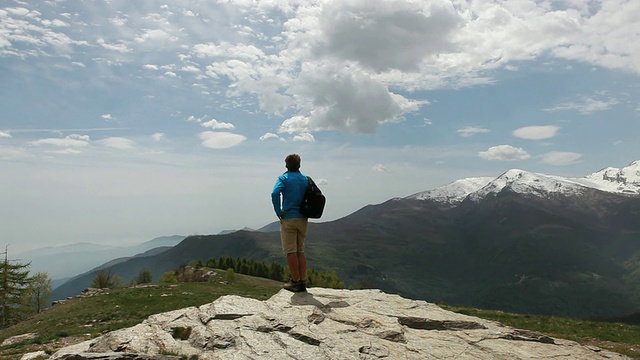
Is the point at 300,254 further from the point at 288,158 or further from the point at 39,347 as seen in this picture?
the point at 39,347

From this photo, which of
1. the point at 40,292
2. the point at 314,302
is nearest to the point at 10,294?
the point at 40,292

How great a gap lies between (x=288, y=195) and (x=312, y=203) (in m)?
0.98

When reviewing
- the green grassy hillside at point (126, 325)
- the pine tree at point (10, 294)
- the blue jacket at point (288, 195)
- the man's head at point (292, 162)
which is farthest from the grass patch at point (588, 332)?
the pine tree at point (10, 294)

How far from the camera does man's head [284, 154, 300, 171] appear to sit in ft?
50.3

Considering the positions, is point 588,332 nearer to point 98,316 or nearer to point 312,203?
point 312,203

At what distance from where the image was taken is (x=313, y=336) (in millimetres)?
10805

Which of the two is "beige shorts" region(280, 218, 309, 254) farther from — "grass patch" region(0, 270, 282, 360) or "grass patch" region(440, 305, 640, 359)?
"grass patch" region(440, 305, 640, 359)

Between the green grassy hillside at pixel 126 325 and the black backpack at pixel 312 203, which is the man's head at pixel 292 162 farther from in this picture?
the green grassy hillside at pixel 126 325

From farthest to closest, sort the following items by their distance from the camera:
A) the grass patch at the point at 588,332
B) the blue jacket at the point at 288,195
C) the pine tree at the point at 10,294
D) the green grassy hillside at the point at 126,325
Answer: the pine tree at the point at 10,294 → the grass patch at the point at 588,332 → the green grassy hillside at the point at 126,325 → the blue jacket at the point at 288,195

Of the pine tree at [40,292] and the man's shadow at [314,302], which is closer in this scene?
the man's shadow at [314,302]

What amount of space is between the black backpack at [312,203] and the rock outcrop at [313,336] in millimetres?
3257

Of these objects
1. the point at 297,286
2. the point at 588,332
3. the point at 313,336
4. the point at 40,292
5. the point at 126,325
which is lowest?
the point at 40,292

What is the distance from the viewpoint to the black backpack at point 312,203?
14.8 metres

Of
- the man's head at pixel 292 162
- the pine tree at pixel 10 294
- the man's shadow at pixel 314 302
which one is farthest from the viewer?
the pine tree at pixel 10 294
